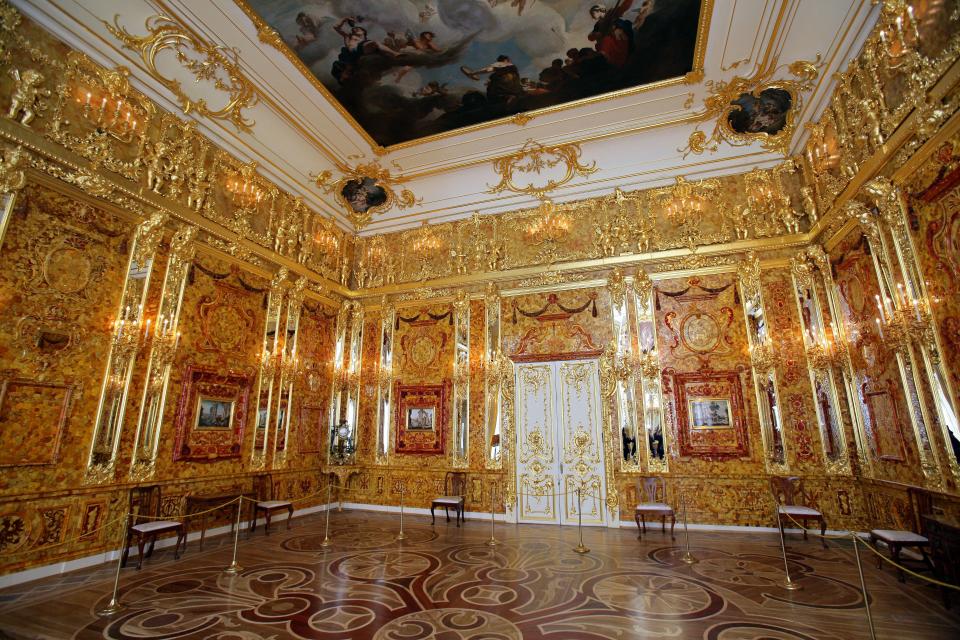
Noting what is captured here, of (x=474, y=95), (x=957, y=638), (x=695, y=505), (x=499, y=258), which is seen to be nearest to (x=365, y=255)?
(x=499, y=258)

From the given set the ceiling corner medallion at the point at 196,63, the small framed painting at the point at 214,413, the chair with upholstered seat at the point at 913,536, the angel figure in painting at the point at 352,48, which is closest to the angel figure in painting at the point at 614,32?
the angel figure in painting at the point at 352,48

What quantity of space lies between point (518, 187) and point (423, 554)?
8.52 metres

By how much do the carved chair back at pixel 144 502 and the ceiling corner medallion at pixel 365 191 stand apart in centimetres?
754

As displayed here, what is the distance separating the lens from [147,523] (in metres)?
6.82

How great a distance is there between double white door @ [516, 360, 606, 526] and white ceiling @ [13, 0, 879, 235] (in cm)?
455

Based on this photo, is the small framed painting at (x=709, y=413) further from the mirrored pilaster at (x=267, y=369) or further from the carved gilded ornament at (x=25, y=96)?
the carved gilded ornament at (x=25, y=96)

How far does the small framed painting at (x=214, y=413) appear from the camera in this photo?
27.5ft

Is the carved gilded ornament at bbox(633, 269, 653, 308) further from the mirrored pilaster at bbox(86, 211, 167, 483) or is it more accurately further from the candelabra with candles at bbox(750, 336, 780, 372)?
the mirrored pilaster at bbox(86, 211, 167, 483)

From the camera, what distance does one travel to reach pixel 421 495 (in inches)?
426

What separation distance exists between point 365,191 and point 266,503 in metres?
7.94

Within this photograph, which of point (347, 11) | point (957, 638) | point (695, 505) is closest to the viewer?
point (957, 638)

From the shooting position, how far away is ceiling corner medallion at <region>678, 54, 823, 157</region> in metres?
8.60

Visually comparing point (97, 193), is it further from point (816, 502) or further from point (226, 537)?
point (816, 502)

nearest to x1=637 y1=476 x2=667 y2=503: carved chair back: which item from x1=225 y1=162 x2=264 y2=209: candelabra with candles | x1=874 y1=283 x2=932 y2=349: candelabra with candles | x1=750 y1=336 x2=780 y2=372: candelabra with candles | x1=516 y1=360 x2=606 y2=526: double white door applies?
x1=516 y1=360 x2=606 y2=526: double white door
